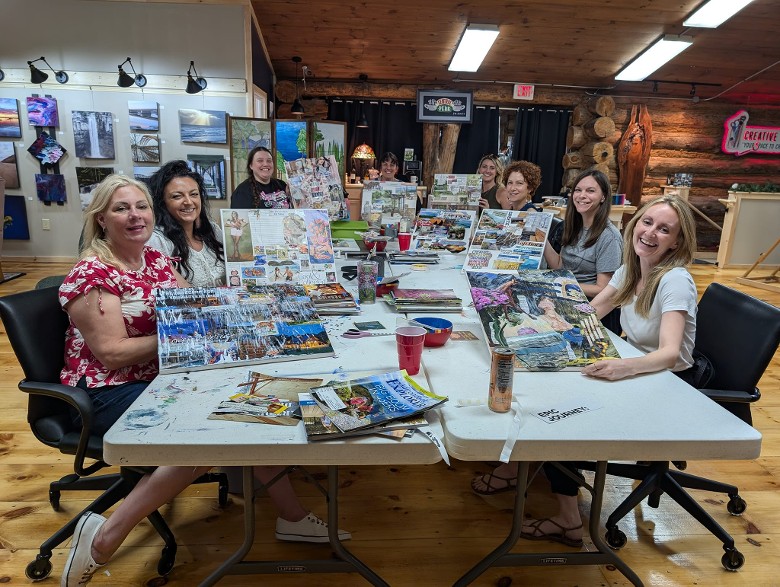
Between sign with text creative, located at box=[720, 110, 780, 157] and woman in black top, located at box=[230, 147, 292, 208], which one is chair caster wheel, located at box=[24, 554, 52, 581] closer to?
woman in black top, located at box=[230, 147, 292, 208]

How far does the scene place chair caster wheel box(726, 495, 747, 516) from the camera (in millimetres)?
2041

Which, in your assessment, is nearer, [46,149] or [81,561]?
[81,561]

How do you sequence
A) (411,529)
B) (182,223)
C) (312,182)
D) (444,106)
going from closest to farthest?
(411,529) → (182,223) → (312,182) → (444,106)

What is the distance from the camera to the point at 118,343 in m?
1.56

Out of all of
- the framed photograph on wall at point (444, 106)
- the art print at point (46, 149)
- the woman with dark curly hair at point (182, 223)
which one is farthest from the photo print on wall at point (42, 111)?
the woman with dark curly hair at point (182, 223)

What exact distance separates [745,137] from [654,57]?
248 centimetres

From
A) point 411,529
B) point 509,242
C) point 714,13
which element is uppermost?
point 714,13

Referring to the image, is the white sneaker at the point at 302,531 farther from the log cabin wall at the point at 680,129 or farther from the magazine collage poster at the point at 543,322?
the log cabin wall at the point at 680,129

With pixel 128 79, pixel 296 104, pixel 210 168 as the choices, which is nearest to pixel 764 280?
pixel 296 104

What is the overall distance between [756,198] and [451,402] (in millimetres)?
7236

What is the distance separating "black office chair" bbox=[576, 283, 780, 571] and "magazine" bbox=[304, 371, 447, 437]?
0.92 meters

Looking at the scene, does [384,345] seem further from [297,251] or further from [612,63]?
[612,63]

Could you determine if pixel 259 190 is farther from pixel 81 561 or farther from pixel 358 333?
pixel 81 561

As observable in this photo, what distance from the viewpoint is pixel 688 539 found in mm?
1907
